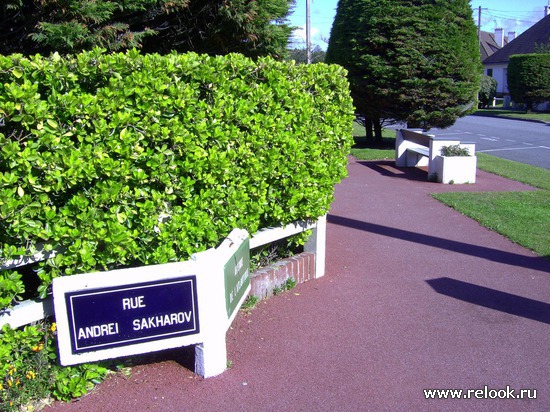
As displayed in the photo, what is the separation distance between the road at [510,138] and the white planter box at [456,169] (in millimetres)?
4780

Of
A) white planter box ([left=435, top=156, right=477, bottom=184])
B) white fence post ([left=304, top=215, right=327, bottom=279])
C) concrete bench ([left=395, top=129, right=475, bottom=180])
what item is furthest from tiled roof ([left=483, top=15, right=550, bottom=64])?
white fence post ([left=304, top=215, right=327, bottom=279])

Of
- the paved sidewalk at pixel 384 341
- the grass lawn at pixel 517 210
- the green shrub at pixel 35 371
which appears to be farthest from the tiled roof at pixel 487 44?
the green shrub at pixel 35 371

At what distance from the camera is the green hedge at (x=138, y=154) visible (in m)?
3.26

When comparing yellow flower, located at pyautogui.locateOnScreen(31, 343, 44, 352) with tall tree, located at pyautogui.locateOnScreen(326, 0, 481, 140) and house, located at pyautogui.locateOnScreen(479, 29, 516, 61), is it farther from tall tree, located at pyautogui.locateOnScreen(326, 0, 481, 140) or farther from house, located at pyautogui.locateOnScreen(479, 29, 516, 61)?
house, located at pyautogui.locateOnScreen(479, 29, 516, 61)

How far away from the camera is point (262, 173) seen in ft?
15.3

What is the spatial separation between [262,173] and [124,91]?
4.80 feet

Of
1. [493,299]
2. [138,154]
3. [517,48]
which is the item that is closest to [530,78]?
[517,48]

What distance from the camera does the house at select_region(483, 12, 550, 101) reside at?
4886 centimetres

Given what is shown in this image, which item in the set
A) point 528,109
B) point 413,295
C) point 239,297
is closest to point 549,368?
point 413,295

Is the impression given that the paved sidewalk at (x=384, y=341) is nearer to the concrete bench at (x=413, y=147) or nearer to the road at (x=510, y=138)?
the concrete bench at (x=413, y=147)

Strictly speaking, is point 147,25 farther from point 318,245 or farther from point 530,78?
point 530,78

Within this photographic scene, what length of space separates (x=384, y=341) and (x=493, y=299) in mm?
1393

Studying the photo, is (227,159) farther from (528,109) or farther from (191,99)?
(528,109)

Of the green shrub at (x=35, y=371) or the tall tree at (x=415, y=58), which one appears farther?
the tall tree at (x=415, y=58)
